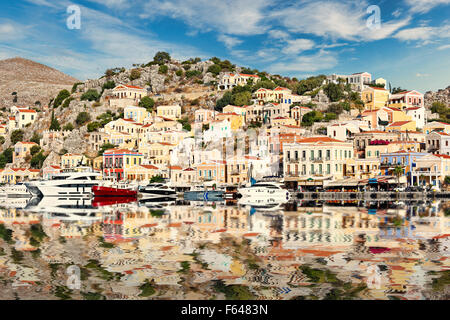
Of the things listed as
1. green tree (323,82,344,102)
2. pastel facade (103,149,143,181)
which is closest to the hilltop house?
pastel facade (103,149,143,181)

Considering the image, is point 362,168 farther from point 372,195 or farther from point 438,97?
point 438,97

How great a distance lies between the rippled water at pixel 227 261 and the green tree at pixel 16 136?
103391mm

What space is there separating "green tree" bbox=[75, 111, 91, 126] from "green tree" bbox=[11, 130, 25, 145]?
16.7 meters

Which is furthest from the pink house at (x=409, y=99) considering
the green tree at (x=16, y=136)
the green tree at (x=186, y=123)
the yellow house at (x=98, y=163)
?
the green tree at (x=16, y=136)

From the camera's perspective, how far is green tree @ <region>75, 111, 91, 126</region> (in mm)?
122625

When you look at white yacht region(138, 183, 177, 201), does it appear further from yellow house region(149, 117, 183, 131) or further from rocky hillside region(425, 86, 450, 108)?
rocky hillside region(425, 86, 450, 108)

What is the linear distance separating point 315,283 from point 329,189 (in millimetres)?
56854

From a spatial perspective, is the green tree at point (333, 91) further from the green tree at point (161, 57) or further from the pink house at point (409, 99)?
the green tree at point (161, 57)

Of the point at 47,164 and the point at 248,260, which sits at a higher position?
the point at 47,164

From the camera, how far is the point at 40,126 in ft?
427

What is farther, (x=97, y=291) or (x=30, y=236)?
(x=30, y=236)

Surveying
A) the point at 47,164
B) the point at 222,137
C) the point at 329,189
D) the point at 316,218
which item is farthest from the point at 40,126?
the point at 316,218

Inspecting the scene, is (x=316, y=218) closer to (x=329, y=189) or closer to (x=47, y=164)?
(x=329, y=189)
